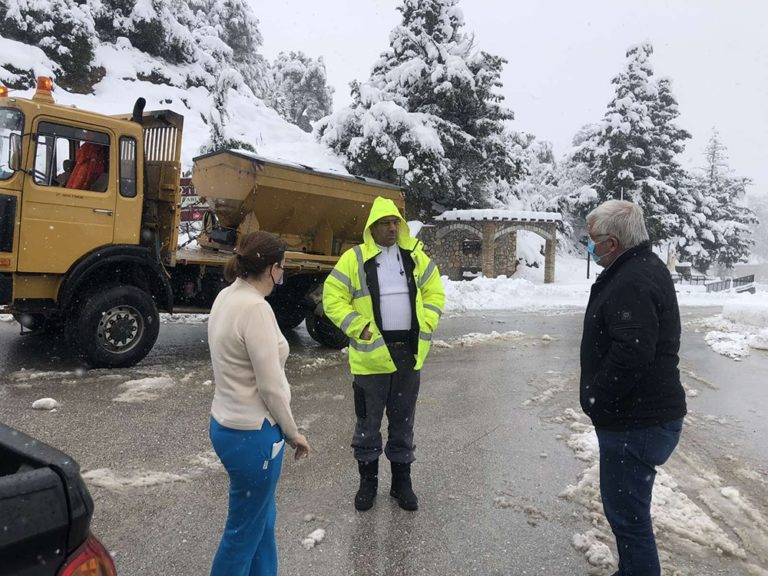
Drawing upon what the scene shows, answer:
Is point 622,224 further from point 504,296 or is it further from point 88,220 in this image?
point 504,296

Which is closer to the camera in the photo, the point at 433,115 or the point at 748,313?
the point at 748,313

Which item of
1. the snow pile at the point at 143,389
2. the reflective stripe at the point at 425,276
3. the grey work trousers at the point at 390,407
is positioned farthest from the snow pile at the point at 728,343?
the snow pile at the point at 143,389

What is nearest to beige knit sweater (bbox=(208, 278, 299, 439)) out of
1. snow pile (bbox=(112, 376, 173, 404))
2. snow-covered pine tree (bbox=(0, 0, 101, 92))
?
snow pile (bbox=(112, 376, 173, 404))

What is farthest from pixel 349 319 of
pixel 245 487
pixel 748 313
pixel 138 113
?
pixel 748 313

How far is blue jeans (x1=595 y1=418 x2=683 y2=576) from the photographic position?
2.49 meters

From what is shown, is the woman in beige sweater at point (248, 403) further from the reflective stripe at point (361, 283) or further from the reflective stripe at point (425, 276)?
the reflective stripe at point (425, 276)

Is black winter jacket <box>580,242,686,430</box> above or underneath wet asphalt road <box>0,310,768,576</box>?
above

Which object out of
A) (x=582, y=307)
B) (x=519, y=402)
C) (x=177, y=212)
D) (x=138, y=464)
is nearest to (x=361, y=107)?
(x=582, y=307)

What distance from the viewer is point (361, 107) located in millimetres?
22906

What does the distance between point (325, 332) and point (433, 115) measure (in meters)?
16.6

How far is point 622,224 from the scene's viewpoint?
8.36ft

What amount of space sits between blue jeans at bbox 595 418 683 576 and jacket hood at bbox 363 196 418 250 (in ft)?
5.84

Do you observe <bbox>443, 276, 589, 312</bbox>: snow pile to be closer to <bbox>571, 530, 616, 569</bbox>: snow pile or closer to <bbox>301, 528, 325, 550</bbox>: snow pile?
<bbox>571, 530, 616, 569</bbox>: snow pile

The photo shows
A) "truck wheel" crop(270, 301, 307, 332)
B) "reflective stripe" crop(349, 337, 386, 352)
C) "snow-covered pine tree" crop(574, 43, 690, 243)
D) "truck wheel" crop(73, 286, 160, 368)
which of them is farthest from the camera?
"snow-covered pine tree" crop(574, 43, 690, 243)
